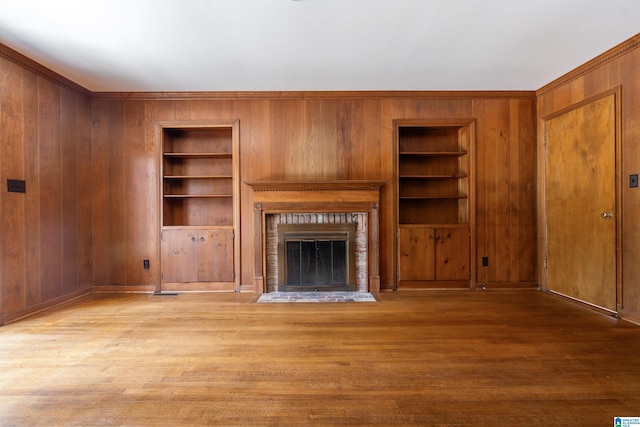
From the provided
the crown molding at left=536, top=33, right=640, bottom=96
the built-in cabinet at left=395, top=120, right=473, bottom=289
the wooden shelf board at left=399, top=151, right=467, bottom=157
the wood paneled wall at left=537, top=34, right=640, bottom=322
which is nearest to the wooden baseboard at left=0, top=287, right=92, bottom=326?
the built-in cabinet at left=395, top=120, right=473, bottom=289

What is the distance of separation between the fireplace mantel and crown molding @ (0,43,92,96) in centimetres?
228

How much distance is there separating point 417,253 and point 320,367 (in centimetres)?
221

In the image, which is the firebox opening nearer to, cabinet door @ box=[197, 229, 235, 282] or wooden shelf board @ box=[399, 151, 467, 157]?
cabinet door @ box=[197, 229, 235, 282]

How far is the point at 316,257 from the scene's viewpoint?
11.8ft

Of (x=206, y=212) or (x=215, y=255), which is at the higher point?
(x=206, y=212)

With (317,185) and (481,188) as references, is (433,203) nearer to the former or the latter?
(481,188)

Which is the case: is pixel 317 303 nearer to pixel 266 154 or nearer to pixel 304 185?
pixel 304 185

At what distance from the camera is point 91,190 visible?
363cm

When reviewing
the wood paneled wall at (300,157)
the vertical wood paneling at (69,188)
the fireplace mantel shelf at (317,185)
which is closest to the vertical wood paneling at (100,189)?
the wood paneled wall at (300,157)

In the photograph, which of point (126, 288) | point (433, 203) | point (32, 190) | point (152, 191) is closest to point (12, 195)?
point (32, 190)

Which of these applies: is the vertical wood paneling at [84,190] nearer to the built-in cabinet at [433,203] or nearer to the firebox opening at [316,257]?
the firebox opening at [316,257]

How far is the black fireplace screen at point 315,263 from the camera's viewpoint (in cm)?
357

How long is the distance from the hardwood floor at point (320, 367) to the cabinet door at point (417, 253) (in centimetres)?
71

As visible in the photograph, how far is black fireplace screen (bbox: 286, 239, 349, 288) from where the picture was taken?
11.7ft
